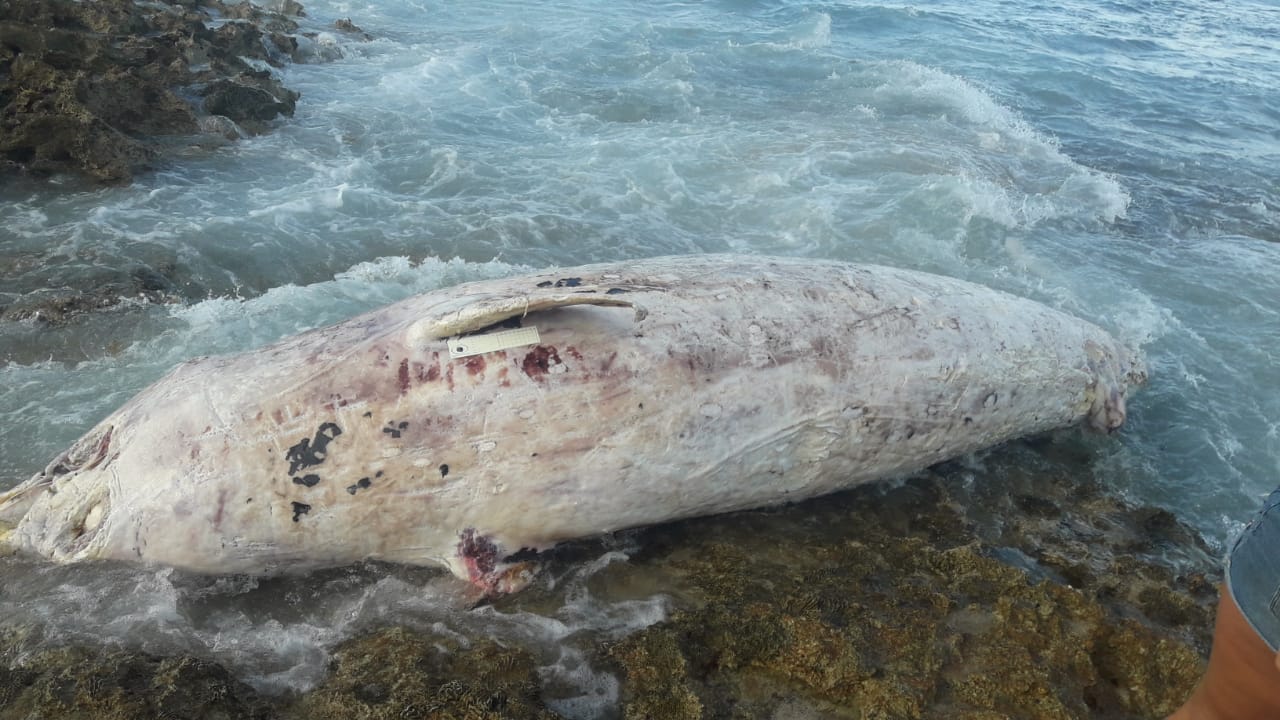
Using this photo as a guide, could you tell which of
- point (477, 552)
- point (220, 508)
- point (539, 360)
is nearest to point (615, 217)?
point (539, 360)

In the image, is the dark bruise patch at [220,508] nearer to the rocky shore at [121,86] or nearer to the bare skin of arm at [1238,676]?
the bare skin of arm at [1238,676]

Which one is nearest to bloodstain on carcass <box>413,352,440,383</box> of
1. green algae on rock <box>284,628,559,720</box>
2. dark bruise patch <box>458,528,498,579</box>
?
dark bruise patch <box>458,528,498,579</box>

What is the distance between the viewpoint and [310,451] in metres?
3.57

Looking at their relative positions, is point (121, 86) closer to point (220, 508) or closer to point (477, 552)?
point (220, 508)

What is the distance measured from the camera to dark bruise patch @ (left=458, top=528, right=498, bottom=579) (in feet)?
12.3

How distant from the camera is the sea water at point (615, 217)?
377 centimetres

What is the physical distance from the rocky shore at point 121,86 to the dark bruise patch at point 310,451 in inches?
234

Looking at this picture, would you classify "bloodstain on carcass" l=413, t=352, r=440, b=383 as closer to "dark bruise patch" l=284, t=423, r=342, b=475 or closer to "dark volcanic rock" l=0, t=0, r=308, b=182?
"dark bruise patch" l=284, t=423, r=342, b=475

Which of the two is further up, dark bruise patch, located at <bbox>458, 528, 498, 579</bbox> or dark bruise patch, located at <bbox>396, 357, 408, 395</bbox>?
dark bruise patch, located at <bbox>396, 357, 408, 395</bbox>

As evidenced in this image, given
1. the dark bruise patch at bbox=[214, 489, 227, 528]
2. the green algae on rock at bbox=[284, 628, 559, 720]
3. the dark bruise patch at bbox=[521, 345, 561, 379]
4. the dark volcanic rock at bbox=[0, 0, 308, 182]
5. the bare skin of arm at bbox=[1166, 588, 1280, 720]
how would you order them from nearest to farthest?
the bare skin of arm at bbox=[1166, 588, 1280, 720] → the green algae on rock at bbox=[284, 628, 559, 720] → the dark bruise patch at bbox=[214, 489, 227, 528] → the dark bruise patch at bbox=[521, 345, 561, 379] → the dark volcanic rock at bbox=[0, 0, 308, 182]

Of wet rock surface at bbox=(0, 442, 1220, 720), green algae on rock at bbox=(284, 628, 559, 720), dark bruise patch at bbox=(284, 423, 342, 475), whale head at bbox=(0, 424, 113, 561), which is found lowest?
wet rock surface at bbox=(0, 442, 1220, 720)

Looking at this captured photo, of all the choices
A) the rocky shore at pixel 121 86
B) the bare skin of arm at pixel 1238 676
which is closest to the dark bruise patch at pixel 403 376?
the bare skin of arm at pixel 1238 676

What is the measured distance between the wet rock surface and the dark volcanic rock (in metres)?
6.45

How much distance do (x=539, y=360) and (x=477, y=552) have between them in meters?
0.97
